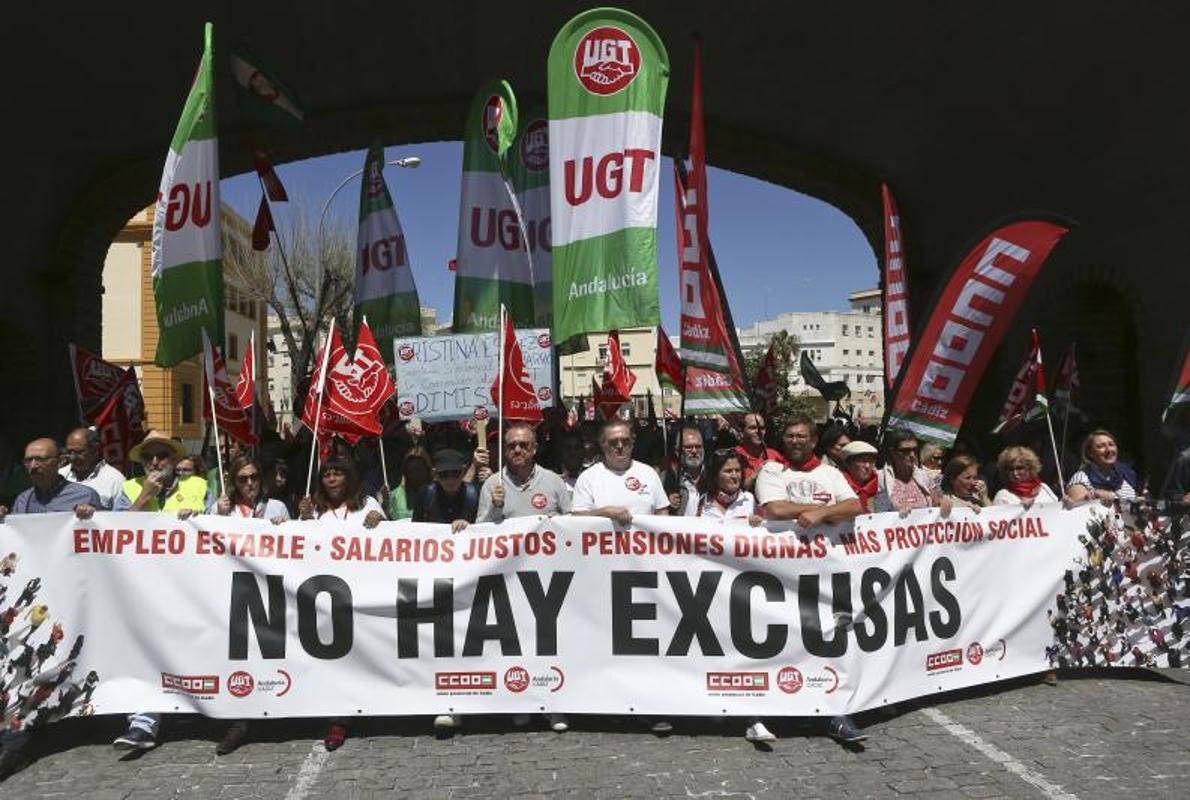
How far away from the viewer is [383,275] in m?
10.8

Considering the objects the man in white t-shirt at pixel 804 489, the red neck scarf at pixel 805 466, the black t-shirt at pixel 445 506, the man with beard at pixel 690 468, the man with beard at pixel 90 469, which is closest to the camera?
the man in white t-shirt at pixel 804 489

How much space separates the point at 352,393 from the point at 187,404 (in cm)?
3718

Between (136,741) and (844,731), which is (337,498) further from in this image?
(844,731)

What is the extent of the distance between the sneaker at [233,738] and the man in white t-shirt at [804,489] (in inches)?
106

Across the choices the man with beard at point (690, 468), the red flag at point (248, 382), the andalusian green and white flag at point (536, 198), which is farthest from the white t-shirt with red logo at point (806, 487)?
the red flag at point (248, 382)

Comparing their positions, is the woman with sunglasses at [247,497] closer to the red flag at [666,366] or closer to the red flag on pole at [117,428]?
the red flag on pole at [117,428]

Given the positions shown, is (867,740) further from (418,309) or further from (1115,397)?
(1115,397)

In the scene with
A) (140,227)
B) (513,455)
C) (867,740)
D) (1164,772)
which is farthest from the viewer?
(140,227)

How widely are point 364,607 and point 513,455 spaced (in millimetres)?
1214

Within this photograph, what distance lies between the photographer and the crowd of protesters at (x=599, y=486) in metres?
5.17

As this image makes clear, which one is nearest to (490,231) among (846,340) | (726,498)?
(726,498)

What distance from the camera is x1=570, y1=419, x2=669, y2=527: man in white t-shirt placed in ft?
17.6

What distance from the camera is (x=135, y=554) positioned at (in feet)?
16.6

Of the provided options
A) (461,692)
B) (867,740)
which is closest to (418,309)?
(461,692)
